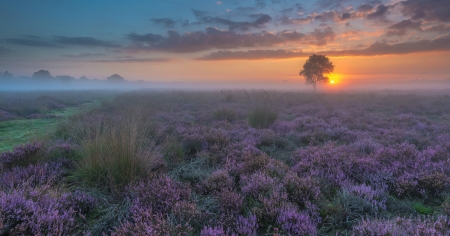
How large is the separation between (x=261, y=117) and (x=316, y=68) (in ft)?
152

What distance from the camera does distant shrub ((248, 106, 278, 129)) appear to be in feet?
35.3

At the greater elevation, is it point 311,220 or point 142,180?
point 142,180

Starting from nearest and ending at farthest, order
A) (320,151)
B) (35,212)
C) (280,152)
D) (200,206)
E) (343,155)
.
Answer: (35,212), (200,206), (343,155), (320,151), (280,152)

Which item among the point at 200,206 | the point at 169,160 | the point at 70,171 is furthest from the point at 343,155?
the point at 70,171

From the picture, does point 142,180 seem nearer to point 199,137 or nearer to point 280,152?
point 199,137

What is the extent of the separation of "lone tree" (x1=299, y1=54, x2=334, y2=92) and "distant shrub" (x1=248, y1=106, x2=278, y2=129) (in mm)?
45570

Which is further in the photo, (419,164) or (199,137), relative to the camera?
(199,137)

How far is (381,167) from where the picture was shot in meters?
5.14

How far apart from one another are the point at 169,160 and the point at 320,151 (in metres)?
4.04

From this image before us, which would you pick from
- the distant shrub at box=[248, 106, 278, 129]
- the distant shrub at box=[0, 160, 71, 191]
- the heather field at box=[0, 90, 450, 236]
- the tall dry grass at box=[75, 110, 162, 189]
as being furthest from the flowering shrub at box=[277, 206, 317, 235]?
the distant shrub at box=[248, 106, 278, 129]

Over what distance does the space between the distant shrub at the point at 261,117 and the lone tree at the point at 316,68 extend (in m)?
45.6

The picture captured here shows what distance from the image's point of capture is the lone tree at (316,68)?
5119cm

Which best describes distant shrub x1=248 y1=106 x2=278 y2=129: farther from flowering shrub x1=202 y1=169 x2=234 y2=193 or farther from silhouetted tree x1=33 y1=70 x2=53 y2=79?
silhouetted tree x1=33 y1=70 x2=53 y2=79

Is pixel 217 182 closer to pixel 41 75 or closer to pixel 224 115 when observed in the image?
pixel 224 115
